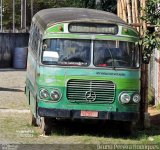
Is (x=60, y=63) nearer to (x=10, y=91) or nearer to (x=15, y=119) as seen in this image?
(x=15, y=119)

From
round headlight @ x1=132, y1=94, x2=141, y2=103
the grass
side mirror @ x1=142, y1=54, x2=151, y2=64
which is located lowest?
the grass

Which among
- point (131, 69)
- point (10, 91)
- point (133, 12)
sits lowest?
point (10, 91)

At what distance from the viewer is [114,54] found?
12.5 m

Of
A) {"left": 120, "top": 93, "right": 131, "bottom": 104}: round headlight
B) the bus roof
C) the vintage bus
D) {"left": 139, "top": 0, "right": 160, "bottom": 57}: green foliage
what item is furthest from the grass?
the bus roof

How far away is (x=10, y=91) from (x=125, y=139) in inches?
410

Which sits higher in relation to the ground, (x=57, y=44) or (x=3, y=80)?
(x=57, y=44)

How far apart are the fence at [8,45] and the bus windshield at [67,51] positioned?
21.7 m

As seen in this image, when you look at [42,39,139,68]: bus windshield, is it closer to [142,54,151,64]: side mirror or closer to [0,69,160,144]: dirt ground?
[142,54,151,64]: side mirror

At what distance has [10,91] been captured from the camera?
22375 millimetres

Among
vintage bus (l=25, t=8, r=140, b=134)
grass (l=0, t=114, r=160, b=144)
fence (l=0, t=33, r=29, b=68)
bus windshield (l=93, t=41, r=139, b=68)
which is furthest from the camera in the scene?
fence (l=0, t=33, r=29, b=68)

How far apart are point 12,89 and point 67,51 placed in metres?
10.9

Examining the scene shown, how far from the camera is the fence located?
3407 centimetres

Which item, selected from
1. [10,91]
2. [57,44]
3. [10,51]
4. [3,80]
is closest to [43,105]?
[57,44]

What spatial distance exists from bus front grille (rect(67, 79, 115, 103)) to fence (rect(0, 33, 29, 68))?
2203 cm
